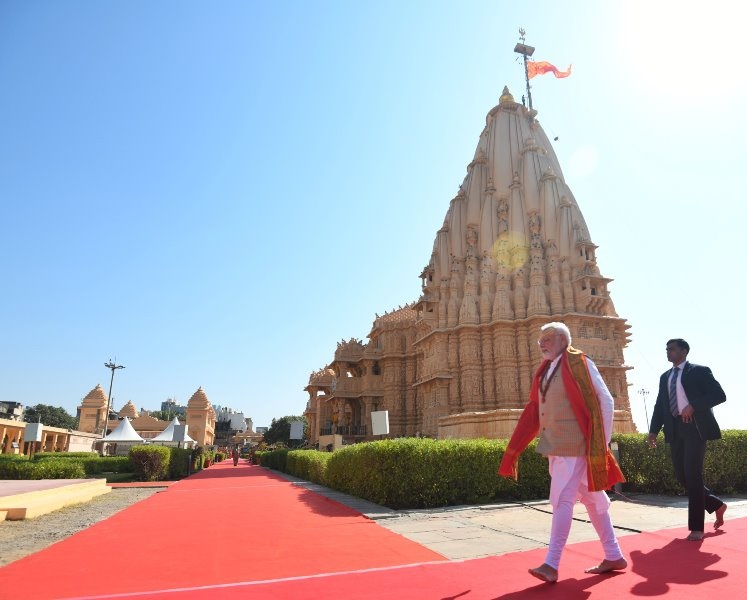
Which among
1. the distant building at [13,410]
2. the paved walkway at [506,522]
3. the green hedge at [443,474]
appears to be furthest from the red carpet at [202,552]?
the distant building at [13,410]

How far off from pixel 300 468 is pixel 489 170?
3185cm

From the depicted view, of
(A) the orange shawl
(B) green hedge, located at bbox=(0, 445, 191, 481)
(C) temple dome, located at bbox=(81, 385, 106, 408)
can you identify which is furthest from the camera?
(C) temple dome, located at bbox=(81, 385, 106, 408)

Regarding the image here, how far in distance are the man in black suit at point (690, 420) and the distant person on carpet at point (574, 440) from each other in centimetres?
184

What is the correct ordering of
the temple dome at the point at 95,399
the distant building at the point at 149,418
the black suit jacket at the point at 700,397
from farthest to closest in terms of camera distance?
the temple dome at the point at 95,399
the distant building at the point at 149,418
the black suit jacket at the point at 700,397

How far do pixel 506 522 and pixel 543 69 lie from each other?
52.4m

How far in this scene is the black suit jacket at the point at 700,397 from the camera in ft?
18.7

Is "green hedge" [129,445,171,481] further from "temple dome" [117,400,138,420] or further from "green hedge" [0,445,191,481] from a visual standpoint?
"temple dome" [117,400,138,420]

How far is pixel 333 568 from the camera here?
14.9 feet

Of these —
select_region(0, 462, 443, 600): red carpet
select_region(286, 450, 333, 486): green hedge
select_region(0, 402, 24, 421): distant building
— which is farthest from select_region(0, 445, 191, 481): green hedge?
select_region(0, 402, 24, 421): distant building

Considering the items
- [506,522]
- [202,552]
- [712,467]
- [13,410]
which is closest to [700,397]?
[506,522]

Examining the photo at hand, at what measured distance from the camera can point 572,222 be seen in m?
37.7

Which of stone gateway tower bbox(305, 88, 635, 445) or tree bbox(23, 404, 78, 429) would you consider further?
tree bbox(23, 404, 78, 429)

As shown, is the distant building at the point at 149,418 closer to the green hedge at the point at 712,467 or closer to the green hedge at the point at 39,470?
the green hedge at the point at 39,470

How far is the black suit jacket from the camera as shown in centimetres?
569
